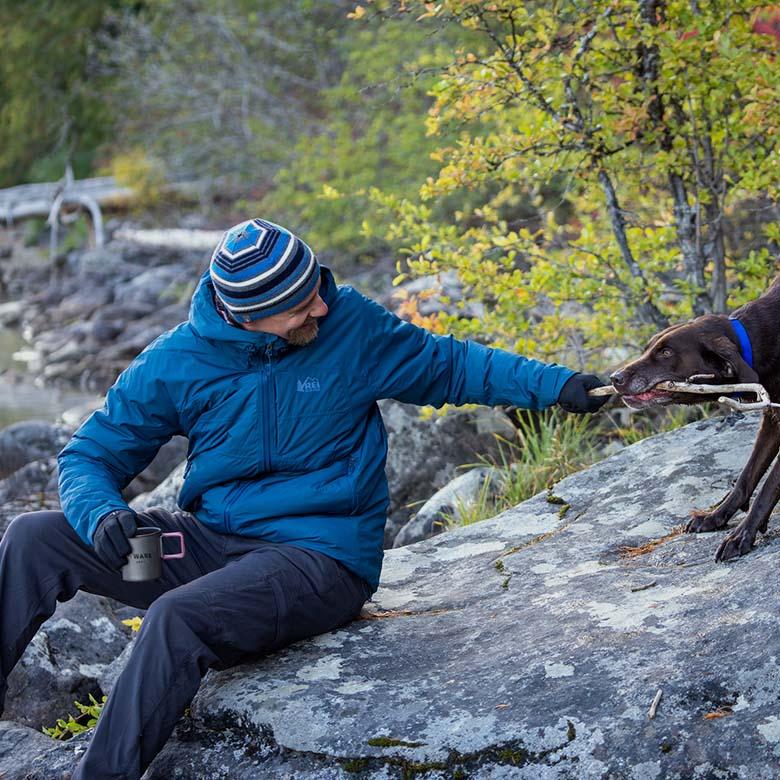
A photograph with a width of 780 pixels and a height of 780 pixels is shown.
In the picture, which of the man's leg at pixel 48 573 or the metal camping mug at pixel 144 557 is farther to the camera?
the man's leg at pixel 48 573

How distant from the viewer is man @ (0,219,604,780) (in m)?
3.58

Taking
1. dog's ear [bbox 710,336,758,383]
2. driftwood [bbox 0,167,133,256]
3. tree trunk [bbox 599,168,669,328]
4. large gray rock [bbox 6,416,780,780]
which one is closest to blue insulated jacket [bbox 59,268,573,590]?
large gray rock [bbox 6,416,780,780]

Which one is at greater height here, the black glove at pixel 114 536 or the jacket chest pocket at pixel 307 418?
the jacket chest pocket at pixel 307 418

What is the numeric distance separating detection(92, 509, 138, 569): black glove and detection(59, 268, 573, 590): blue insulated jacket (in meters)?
0.15

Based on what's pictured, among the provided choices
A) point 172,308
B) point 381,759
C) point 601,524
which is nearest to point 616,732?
point 381,759

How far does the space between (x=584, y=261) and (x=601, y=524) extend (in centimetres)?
218

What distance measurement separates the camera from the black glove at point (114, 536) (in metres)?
3.42

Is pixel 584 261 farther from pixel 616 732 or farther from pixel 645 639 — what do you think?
pixel 616 732

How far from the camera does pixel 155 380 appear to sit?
378 cm

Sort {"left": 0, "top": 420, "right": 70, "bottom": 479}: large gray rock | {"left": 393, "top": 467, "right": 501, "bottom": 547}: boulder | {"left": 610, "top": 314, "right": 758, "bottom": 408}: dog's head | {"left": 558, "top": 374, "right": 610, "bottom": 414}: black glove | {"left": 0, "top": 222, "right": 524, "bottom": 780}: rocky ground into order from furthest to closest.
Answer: {"left": 0, "top": 420, "right": 70, "bottom": 479}: large gray rock < {"left": 393, "top": 467, "right": 501, "bottom": 547}: boulder < {"left": 0, "top": 222, "right": 524, "bottom": 780}: rocky ground < {"left": 558, "top": 374, "right": 610, "bottom": 414}: black glove < {"left": 610, "top": 314, "right": 758, "bottom": 408}: dog's head

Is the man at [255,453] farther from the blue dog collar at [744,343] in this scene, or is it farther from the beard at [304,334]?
the blue dog collar at [744,343]

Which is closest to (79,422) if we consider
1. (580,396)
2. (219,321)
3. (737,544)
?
(219,321)

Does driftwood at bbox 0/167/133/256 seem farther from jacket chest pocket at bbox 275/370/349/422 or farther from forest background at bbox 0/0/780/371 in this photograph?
jacket chest pocket at bbox 275/370/349/422

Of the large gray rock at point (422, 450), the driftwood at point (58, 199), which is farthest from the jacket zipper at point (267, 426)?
the driftwood at point (58, 199)
